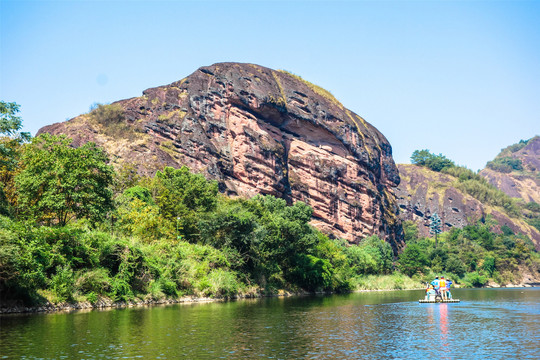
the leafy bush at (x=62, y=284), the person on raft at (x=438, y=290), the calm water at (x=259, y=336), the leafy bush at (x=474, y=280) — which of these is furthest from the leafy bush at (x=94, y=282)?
the leafy bush at (x=474, y=280)

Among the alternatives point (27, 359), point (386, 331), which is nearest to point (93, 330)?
point (27, 359)

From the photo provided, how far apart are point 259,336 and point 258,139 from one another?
9562cm

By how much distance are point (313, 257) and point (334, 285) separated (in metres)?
7.98

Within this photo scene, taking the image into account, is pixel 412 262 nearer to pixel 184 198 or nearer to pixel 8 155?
pixel 184 198

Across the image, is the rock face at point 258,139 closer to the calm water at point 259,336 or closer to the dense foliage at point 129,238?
the dense foliage at point 129,238

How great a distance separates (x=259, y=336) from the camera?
25578 mm

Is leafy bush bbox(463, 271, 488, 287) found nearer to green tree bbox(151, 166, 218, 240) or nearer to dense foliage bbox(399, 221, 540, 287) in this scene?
dense foliage bbox(399, 221, 540, 287)

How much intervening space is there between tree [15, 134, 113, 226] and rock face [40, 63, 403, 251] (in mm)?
55925

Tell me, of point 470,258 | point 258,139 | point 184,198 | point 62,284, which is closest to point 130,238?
point 62,284

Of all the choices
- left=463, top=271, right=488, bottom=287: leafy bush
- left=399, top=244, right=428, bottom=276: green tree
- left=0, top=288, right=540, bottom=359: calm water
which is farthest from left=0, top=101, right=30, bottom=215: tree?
left=463, top=271, right=488, bottom=287: leafy bush

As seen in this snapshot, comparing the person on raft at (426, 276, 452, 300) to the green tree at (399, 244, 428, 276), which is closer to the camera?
the person on raft at (426, 276, 452, 300)

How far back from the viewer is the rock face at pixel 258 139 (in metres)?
110

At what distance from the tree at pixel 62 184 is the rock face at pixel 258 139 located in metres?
55.9

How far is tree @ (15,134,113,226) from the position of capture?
43.2 m
